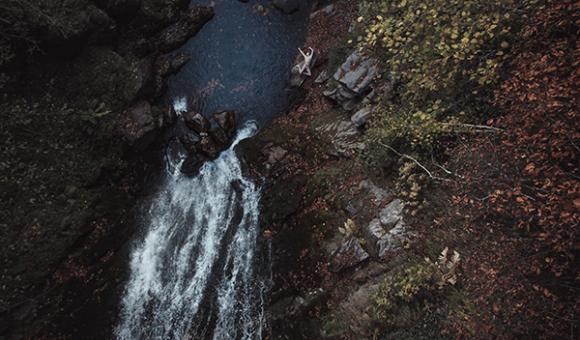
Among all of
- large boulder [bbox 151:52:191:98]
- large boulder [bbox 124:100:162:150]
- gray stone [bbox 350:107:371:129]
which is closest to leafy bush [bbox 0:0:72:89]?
large boulder [bbox 151:52:191:98]

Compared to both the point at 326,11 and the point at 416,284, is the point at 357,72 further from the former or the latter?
Answer: the point at 416,284

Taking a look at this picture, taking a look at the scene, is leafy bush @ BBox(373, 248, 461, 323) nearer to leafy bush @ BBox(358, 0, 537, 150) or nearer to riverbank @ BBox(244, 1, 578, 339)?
riverbank @ BBox(244, 1, 578, 339)

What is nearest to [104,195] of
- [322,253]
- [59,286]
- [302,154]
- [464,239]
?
[59,286]

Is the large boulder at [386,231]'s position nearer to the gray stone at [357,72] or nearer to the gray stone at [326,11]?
the gray stone at [357,72]

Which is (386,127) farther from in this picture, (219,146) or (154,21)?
(154,21)

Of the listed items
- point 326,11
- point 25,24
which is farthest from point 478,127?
point 25,24
